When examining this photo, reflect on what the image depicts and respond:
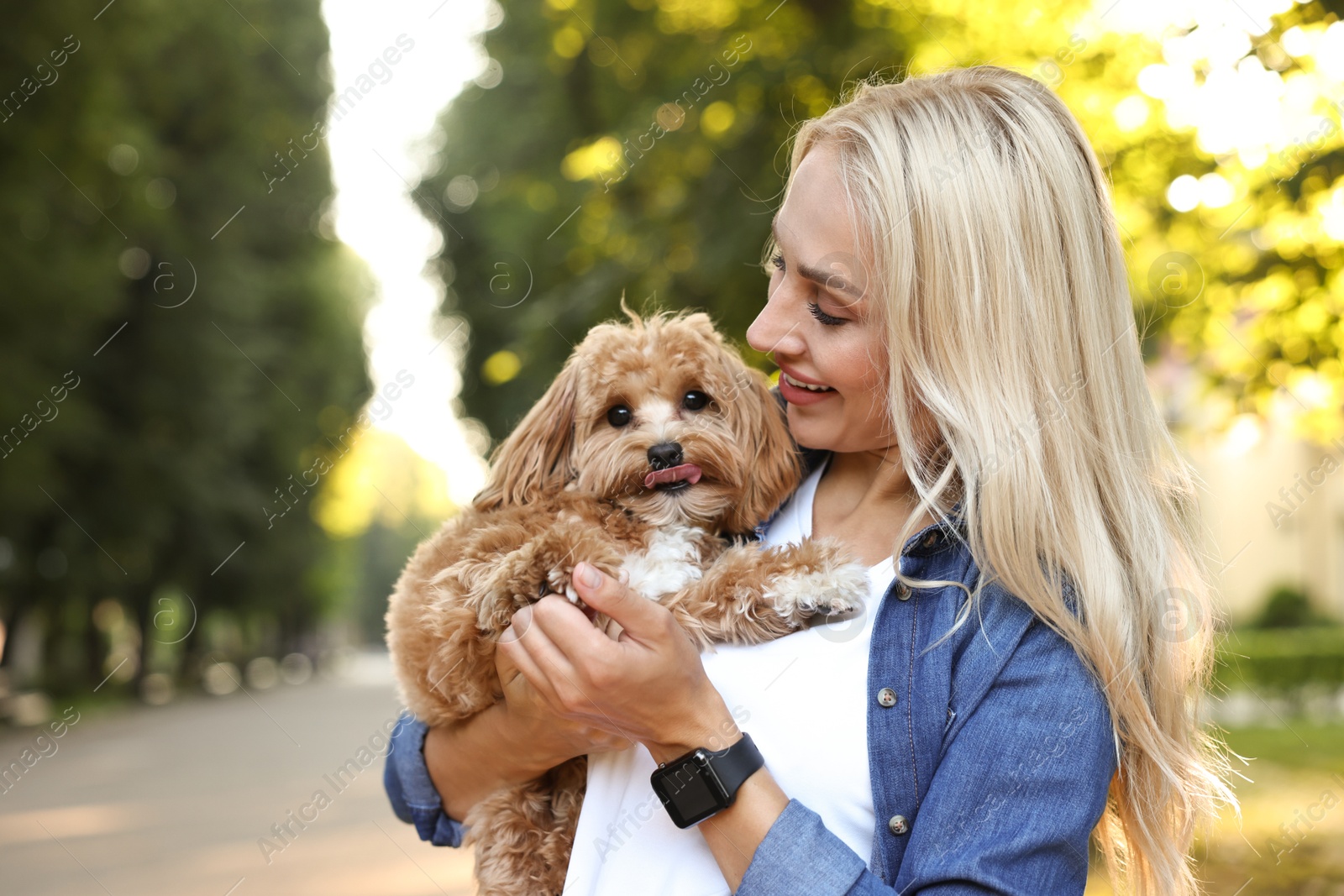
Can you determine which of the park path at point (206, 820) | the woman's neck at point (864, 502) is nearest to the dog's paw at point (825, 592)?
the woman's neck at point (864, 502)

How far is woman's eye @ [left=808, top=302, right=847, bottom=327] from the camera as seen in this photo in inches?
101

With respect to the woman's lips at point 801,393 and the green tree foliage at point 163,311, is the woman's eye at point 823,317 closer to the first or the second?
the woman's lips at point 801,393

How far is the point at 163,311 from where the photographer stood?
24406 millimetres

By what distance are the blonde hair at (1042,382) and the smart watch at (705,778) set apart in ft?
1.77

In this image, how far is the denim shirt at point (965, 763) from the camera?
2.07 meters

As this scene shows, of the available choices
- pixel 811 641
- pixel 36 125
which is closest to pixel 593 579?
pixel 811 641

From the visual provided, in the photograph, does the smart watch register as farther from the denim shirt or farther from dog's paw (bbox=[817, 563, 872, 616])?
dog's paw (bbox=[817, 563, 872, 616])

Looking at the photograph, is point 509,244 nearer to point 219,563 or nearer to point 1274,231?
point 1274,231

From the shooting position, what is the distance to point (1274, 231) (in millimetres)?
6672

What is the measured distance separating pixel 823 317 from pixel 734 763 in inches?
40.5

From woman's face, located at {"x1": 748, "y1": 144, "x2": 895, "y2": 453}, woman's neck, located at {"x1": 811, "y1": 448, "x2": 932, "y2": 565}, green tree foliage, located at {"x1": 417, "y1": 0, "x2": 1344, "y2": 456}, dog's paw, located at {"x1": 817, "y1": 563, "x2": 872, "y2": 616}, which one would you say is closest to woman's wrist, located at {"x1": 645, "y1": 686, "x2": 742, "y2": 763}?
dog's paw, located at {"x1": 817, "y1": 563, "x2": 872, "y2": 616}

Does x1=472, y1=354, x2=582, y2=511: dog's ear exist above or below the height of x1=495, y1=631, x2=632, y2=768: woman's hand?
above

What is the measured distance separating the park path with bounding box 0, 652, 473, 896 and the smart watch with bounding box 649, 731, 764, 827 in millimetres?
1510

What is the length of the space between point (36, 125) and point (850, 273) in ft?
44.1
